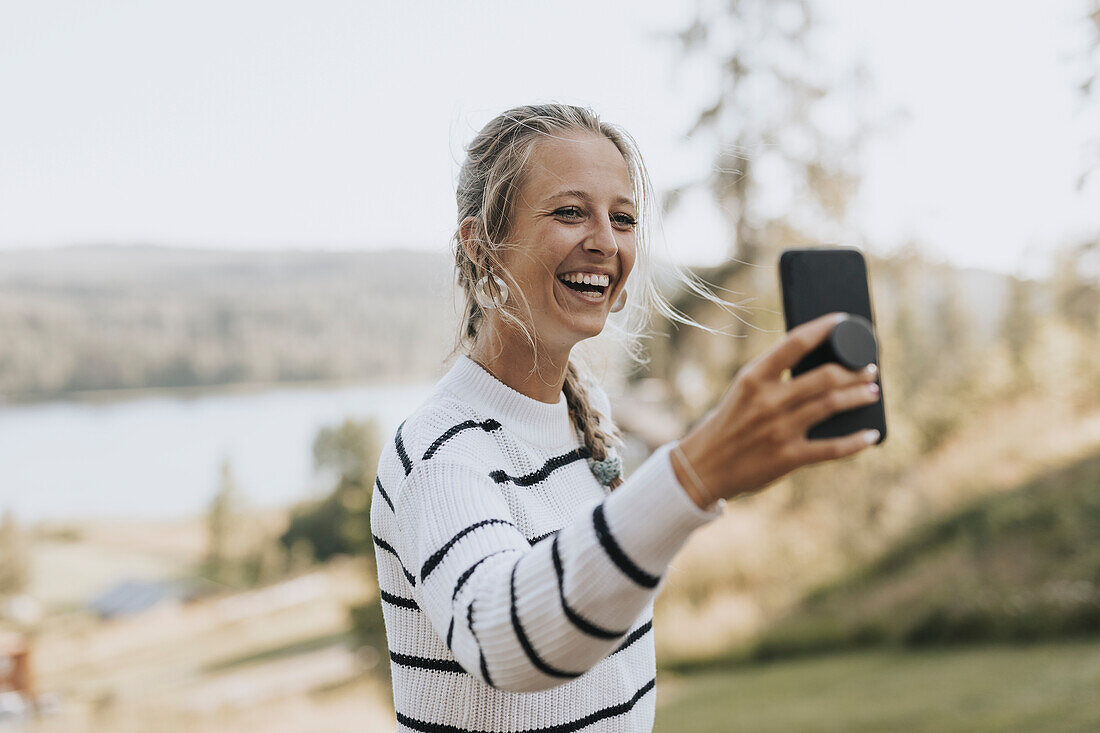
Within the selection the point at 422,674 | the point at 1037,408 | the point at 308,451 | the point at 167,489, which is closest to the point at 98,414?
the point at 167,489

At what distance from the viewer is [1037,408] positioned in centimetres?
832

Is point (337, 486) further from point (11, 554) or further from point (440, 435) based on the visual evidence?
point (440, 435)

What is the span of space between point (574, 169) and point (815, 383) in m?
0.53

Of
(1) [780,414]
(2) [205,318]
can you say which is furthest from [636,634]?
(2) [205,318]

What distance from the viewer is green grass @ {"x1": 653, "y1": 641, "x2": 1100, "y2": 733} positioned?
5.18 metres

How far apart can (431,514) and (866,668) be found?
7.02 metres

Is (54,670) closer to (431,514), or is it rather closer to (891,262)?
(431,514)

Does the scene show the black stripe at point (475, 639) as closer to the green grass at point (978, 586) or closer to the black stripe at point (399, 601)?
the black stripe at point (399, 601)

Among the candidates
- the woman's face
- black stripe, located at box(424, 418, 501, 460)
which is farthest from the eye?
black stripe, located at box(424, 418, 501, 460)

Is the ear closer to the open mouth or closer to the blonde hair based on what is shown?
the blonde hair

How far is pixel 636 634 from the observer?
113 cm

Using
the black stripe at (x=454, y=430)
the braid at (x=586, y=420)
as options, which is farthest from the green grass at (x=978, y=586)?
the black stripe at (x=454, y=430)

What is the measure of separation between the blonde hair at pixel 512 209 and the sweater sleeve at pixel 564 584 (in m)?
0.42

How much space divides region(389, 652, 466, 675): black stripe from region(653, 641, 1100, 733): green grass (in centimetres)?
503
